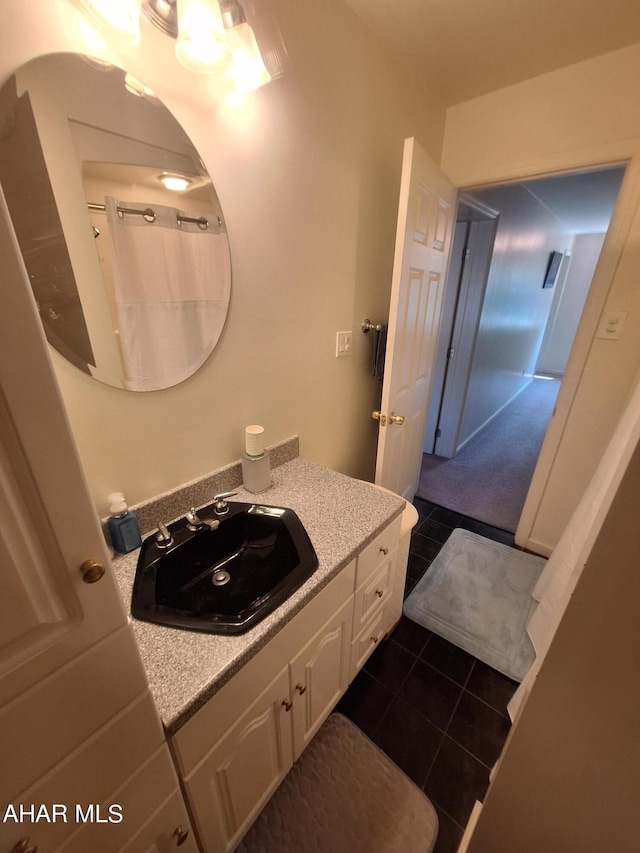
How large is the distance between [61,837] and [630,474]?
2.87 feet

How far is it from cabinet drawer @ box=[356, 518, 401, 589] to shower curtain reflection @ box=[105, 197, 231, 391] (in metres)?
0.75

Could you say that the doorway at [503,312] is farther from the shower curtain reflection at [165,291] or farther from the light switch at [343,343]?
the shower curtain reflection at [165,291]

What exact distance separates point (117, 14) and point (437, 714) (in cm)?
213

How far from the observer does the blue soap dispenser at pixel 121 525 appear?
0.84 meters

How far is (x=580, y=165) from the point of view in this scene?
1466 millimetres

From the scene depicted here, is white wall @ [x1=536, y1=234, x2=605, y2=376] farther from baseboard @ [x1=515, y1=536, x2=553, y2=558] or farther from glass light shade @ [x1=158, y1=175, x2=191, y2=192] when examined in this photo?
glass light shade @ [x1=158, y1=175, x2=191, y2=192]

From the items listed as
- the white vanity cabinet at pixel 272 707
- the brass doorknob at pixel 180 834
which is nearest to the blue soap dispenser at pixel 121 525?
the white vanity cabinet at pixel 272 707

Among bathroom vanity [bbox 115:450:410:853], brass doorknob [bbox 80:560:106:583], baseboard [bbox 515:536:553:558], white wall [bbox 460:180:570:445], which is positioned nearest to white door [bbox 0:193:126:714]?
brass doorknob [bbox 80:560:106:583]

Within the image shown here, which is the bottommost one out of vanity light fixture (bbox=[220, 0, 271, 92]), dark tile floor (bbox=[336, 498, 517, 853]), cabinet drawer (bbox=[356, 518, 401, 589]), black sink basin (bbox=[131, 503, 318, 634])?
dark tile floor (bbox=[336, 498, 517, 853])

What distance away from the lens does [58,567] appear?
1.19 feet

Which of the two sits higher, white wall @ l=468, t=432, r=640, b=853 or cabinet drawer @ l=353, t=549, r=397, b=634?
white wall @ l=468, t=432, r=640, b=853

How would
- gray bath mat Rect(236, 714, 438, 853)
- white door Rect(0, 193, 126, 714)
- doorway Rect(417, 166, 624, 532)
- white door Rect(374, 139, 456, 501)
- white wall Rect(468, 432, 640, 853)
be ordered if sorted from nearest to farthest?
white door Rect(0, 193, 126, 714) → white wall Rect(468, 432, 640, 853) → gray bath mat Rect(236, 714, 438, 853) → white door Rect(374, 139, 456, 501) → doorway Rect(417, 166, 624, 532)

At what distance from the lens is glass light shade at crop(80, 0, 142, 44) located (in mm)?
627

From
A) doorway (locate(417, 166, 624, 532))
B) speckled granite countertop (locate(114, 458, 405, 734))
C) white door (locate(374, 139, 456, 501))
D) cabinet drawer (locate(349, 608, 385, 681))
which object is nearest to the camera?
speckled granite countertop (locate(114, 458, 405, 734))
